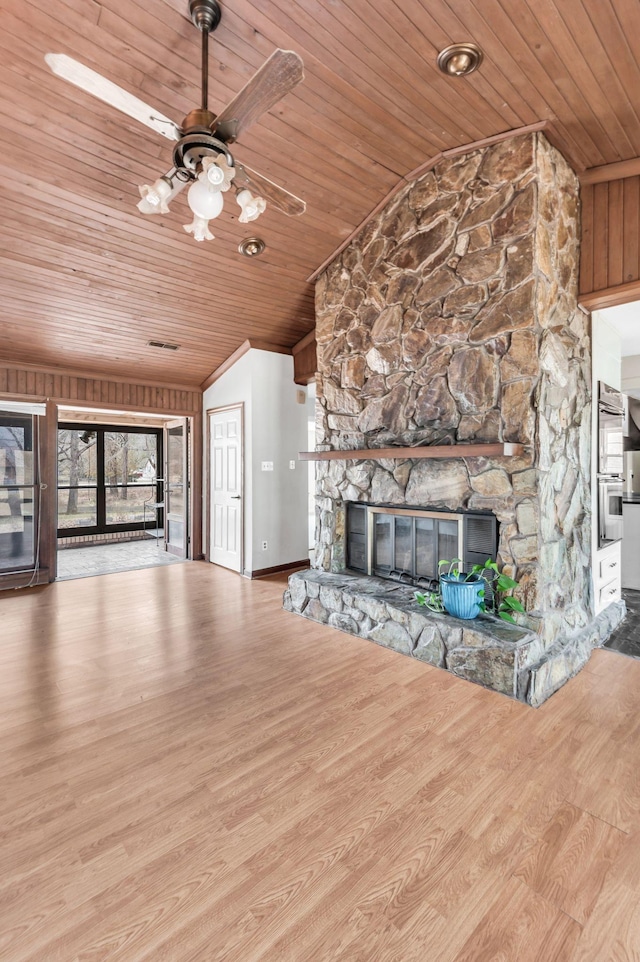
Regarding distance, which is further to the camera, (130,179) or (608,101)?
(130,179)

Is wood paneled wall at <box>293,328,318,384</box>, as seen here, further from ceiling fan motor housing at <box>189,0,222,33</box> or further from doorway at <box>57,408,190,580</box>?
ceiling fan motor housing at <box>189,0,222,33</box>

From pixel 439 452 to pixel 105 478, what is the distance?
24.3ft

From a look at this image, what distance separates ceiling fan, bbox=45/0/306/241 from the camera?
167 centimetres

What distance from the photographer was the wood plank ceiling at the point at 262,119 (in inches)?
88.4

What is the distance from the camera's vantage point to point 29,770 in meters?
2.11

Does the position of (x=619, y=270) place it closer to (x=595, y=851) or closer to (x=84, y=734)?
(x=595, y=851)

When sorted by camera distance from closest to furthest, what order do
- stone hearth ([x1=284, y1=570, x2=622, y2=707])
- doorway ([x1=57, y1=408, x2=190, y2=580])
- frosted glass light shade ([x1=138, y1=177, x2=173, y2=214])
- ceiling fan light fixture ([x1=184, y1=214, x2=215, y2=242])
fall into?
frosted glass light shade ([x1=138, y1=177, x2=173, y2=214]) → ceiling fan light fixture ([x1=184, y1=214, x2=215, y2=242]) → stone hearth ([x1=284, y1=570, x2=622, y2=707]) → doorway ([x1=57, y1=408, x2=190, y2=580])

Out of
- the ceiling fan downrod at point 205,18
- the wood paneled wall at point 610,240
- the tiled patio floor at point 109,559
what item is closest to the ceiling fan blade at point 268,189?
the ceiling fan downrod at point 205,18

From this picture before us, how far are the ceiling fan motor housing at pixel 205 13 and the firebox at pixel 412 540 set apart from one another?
3208 mm

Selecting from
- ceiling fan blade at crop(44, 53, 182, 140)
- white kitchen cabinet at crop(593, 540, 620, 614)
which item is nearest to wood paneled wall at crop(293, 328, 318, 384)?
white kitchen cabinet at crop(593, 540, 620, 614)

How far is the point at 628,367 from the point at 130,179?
16.8ft

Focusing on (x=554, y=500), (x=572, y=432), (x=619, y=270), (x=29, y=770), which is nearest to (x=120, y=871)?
(x=29, y=770)

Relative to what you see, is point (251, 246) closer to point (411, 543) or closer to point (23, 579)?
point (411, 543)

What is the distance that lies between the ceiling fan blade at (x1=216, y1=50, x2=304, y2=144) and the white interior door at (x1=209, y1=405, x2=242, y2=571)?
12.7 ft
